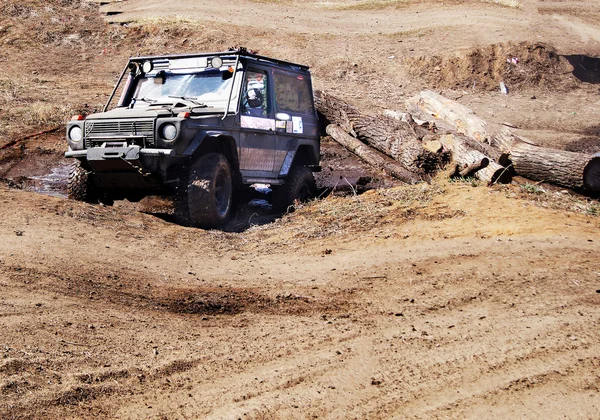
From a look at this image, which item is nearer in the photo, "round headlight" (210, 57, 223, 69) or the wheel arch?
the wheel arch

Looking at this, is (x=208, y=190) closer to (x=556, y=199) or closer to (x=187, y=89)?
(x=187, y=89)

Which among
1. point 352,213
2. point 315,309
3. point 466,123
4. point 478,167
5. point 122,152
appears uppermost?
point 122,152

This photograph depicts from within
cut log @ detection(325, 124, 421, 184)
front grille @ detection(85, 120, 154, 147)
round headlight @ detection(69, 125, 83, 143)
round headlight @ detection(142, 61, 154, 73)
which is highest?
round headlight @ detection(142, 61, 154, 73)

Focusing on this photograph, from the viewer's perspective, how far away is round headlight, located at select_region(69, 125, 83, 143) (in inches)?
348

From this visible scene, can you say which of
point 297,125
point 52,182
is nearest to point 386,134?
point 297,125

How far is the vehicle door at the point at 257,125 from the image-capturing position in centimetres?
947

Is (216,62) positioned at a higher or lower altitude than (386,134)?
higher

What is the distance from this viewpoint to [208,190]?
8.55 metres

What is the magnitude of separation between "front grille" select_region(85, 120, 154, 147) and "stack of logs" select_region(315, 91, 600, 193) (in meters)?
4.83

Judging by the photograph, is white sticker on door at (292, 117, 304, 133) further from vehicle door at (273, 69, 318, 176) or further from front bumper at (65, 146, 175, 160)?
front bumper at (65, 146, 175, 160)

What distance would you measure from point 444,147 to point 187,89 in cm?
447

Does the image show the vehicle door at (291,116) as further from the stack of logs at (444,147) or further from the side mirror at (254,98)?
the stack of logs at (444,147)

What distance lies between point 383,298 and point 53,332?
2.64 metres

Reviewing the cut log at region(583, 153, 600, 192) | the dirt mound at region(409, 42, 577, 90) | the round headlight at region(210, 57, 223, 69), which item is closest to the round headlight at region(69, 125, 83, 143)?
the round headlight at region(210, 57, 223, 69)
